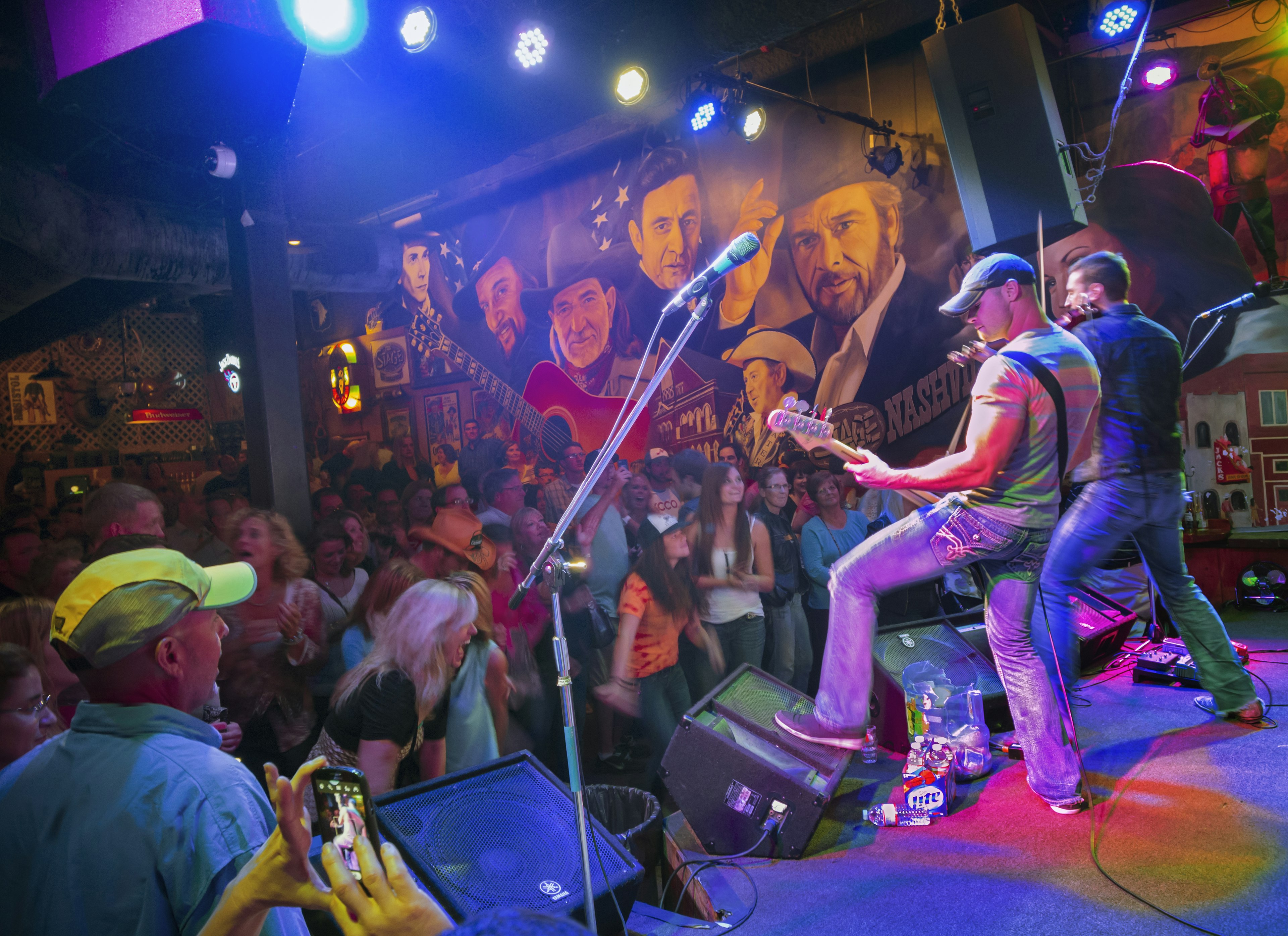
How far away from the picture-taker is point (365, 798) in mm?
971

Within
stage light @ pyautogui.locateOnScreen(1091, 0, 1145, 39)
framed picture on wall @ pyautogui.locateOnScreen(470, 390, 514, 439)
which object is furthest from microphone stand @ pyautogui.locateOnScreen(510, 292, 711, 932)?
framed picture on wall @ pyautogui.locateOnScreen(470, 390, 514, 439)

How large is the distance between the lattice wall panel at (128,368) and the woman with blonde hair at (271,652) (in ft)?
26.7

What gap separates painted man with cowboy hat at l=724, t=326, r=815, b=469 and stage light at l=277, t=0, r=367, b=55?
A: 4248 millimetres

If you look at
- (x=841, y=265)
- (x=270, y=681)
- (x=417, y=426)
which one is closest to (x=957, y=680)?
(x=270, y=681)

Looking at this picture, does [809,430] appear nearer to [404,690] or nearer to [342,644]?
[404,690]

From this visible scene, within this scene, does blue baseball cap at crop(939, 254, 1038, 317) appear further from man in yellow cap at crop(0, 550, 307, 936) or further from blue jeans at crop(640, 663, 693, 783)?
man in yellow cap at crop(0, 550, 307, 936)

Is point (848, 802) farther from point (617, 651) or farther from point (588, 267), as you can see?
point (588, 267)

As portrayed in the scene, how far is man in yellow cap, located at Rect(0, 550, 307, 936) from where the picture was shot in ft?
3.30

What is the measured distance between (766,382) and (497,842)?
18.1 ft

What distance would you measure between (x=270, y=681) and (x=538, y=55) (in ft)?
12.7

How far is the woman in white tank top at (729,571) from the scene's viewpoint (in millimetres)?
4008

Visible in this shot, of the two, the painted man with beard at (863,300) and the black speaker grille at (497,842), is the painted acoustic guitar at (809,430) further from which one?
the painted man with beard at (863,300)

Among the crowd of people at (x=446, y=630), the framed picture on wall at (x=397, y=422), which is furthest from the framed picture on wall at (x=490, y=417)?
the crowd of people at (x=446, y=630)

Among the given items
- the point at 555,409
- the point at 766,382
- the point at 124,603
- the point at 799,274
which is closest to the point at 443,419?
the point at 555,409
